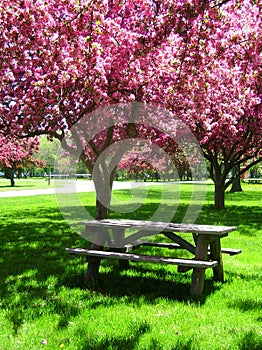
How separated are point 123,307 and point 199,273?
3.78 ft

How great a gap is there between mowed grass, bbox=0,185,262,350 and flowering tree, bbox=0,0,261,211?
2451mm

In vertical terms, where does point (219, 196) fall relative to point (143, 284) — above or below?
above

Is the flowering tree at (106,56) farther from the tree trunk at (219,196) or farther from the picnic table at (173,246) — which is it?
the tree trunk at (219,196)

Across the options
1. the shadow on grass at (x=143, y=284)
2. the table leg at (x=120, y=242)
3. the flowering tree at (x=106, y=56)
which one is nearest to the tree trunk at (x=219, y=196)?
the flowering tree at (x=106, y=56)

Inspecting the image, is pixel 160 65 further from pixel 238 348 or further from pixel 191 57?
pixel 238 348

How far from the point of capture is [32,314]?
4.62 meters

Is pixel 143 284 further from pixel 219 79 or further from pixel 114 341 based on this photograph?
pixel 219 79

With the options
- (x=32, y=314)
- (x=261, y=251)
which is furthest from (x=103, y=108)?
(x=32, y=314)

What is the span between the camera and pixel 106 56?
26.1ft

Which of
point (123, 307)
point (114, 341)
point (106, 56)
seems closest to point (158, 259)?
point (123, 307)

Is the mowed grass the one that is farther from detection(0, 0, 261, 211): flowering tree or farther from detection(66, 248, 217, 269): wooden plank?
detection(0, 0, 261, 211): flowering tree

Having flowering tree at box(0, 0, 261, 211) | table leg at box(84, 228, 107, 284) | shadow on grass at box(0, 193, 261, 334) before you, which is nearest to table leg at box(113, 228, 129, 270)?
shadow on grass at box(0, 193, 261, 334)

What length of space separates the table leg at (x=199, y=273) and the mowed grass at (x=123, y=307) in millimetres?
122

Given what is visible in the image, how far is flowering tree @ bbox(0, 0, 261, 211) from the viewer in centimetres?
570
